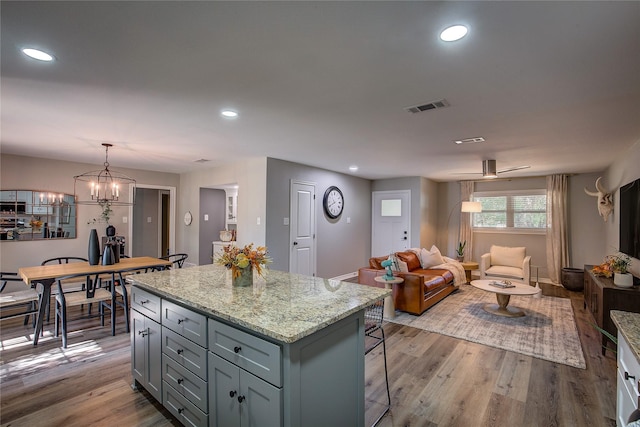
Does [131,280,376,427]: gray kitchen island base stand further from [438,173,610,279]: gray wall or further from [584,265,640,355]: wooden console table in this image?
[438,173,610,279]: gray wall

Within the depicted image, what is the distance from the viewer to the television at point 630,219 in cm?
336

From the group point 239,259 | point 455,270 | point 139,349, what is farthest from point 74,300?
point 455,270

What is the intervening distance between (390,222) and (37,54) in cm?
668

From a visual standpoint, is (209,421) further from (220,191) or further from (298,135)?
(220,191)

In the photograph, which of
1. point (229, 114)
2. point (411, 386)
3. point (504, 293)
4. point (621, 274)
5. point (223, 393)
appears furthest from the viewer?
point (504, 293)

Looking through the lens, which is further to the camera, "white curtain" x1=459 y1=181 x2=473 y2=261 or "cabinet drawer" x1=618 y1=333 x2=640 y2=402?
"white curtain" x1=459 y1=181 x2=473 y2=261

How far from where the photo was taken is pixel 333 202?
21.1ft

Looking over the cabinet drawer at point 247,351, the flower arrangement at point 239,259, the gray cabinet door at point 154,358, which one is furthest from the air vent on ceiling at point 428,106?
the gray cabinet door at point 154,358

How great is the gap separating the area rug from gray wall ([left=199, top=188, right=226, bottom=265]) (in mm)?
4425

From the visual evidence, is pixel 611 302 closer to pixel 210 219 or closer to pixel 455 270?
pixel 455 270

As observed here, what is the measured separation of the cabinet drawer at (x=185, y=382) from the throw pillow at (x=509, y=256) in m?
6.34

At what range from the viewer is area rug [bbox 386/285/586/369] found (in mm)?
3234

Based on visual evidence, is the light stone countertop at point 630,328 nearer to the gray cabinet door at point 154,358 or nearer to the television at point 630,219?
the television at point 630,219

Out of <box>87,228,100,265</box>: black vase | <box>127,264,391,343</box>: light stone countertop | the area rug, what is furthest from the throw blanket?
<box>87,228,100,265</box>: black vase
